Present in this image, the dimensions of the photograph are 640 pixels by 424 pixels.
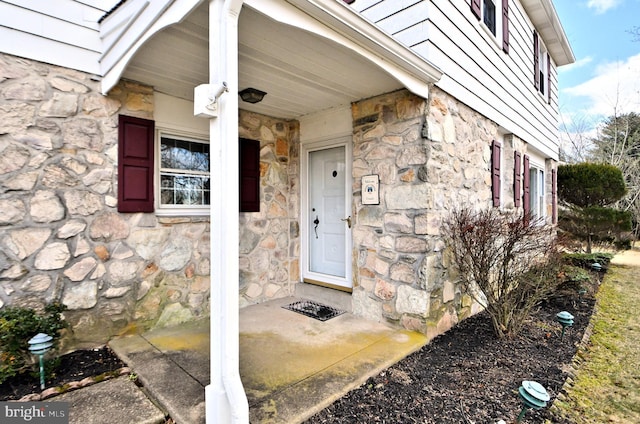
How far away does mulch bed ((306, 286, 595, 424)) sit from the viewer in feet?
6.80

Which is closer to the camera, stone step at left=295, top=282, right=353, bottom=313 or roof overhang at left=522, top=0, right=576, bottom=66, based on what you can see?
stone step at left=295, top=282, right=353, bottom=313

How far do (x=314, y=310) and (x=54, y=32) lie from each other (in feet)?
11.4

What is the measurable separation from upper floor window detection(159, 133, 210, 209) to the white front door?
52.4 inches

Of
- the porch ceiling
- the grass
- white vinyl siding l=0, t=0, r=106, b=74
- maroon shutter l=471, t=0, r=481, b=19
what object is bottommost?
the grass

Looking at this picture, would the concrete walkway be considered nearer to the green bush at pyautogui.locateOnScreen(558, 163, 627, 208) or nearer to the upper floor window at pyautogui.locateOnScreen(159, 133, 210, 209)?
the upper floor window at pyautogui.locateOnScreen(159, 133, 210, 209)

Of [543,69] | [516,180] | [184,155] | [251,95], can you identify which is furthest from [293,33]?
[543,69]

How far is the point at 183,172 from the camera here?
11.6 ft

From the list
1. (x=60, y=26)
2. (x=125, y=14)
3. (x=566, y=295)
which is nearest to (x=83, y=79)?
(x=60, y=26)

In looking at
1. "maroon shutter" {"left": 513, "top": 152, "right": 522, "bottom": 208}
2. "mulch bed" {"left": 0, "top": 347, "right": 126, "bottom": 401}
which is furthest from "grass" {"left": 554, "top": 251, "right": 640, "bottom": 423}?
"mulch bed" {"left": 0, "top": 347, "right": 126, "bottom": 401}

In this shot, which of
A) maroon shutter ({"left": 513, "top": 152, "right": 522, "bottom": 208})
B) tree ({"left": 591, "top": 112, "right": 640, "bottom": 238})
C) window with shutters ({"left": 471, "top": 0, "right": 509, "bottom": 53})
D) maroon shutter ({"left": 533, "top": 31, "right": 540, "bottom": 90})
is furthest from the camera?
tree ({"left": 591, "top": 112, "right": 640, "bottom": 238})

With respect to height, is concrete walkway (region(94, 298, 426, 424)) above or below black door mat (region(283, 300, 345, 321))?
below

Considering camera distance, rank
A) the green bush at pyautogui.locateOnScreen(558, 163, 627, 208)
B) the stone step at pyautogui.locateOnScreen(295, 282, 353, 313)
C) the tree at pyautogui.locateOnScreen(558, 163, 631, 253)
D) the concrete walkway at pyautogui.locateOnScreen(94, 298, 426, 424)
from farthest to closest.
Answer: the green bush at pyautogui.locateOnScreen(558, 163, 627, 208)
the tree at pyautogui.locateOnScreen(558, 163, 631, 253)
the stone step at pyautogui.locateOnScreen(295, 282, 353, 313)
the concrete walkway at pyautogui.locateOnScreen(94, 298, 426, 424)

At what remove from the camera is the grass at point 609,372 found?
2.18m

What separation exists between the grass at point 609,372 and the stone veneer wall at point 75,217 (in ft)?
11.2
